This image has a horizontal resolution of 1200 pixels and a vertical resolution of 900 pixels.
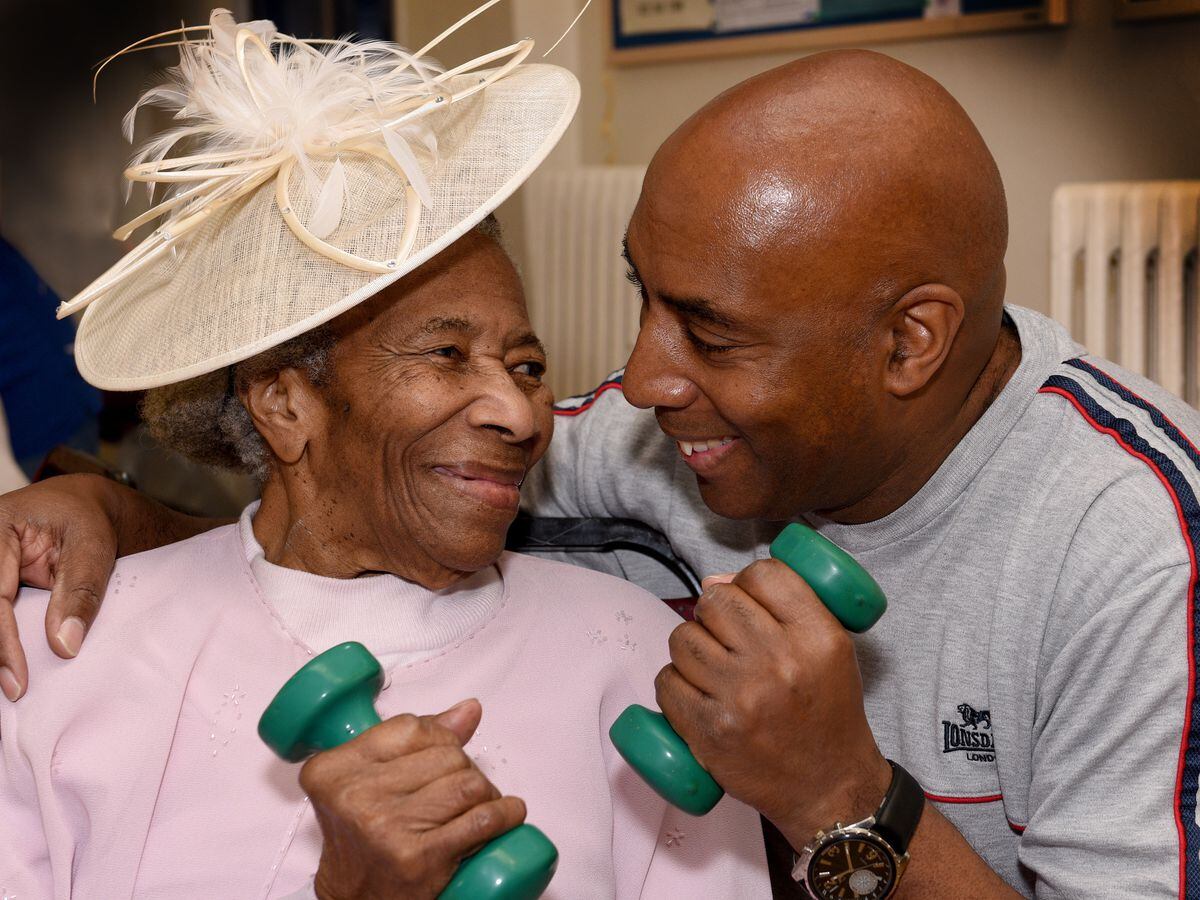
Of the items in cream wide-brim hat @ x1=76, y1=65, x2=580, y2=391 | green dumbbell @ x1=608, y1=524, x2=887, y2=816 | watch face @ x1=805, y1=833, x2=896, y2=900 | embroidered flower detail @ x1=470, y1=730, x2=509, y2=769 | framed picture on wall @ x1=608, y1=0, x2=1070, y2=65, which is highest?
framed picture on wall @ x1=608, y1=0, x2=1070, y2=65

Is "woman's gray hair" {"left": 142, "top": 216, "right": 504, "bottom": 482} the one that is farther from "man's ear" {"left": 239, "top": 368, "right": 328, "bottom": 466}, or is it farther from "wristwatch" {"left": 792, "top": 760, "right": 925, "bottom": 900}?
"wristwatch" {"left": 792, "top": 760, "right": 925, "bottom": 900}

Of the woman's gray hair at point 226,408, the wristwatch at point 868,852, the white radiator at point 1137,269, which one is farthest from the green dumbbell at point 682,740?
the white radiator at point 1137,269

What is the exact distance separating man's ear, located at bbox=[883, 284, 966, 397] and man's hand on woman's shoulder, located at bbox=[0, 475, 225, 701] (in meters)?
1.02

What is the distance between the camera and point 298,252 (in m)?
1.45

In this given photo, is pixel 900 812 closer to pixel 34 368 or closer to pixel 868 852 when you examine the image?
pixel 868 852

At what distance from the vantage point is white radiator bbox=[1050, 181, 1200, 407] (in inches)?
128

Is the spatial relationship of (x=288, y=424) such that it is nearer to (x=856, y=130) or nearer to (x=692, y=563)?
(x=692, y=563)

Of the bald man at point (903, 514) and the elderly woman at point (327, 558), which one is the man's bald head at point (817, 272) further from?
the elderly woman at point (327, 558)

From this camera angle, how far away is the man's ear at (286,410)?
1.56 meters

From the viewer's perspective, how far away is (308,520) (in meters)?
1.60

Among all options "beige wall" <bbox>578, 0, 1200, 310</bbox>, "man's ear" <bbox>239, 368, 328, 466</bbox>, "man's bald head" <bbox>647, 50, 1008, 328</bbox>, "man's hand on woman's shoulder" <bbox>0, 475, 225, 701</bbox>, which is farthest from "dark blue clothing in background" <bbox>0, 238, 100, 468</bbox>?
"beige wall" <bbox>578, 0, 1200, 310</bbox>

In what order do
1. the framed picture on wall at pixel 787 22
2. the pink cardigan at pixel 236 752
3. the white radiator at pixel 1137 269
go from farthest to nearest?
the framed picture on wall at pixel 787 22, the white radiator at pixel 1137 269, the pink cardigan at pixel 236 752

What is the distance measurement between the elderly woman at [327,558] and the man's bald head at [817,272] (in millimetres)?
199

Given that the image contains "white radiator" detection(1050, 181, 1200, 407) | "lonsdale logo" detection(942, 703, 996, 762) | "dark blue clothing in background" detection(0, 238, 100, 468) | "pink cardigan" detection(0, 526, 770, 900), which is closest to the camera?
"pink cardigan" detection(0, 526, 770, 900)
